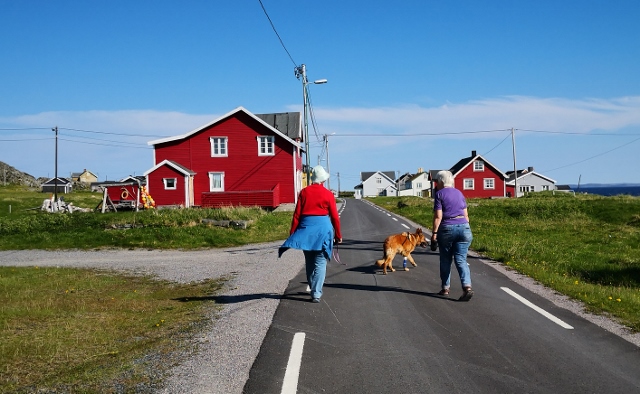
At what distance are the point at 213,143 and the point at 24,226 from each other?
2096 centimetres

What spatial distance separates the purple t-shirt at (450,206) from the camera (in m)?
8.16

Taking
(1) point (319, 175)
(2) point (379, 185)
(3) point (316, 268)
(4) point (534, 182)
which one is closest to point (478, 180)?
(4) point (534, 182)

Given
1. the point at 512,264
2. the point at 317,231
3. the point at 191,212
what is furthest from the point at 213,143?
the point at 317,231

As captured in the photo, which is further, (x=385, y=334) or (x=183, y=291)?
(x=183, y=291)

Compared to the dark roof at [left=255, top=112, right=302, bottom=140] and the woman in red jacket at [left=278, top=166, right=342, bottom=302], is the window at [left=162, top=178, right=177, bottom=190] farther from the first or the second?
the woman in red jacket at [left=278, top=166, right=342, bottom=302]

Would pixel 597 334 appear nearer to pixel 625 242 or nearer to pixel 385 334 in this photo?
pixel 385 334

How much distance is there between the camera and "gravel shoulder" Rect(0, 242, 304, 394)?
4.93 metres

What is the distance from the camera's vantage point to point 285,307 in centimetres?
775

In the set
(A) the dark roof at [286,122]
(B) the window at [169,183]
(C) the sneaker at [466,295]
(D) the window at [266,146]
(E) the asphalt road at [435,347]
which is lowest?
(E) the asphalt road at [435,347]

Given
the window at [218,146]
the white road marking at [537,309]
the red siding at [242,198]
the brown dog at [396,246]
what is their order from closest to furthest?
the white road marking at [537,309] < the brown dog at [396,246] < the red siding at [242,198] < the window at [218,146]

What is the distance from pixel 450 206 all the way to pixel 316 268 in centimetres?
227

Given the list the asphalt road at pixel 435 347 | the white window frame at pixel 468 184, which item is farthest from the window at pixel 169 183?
the white window frame at pixel 468 184

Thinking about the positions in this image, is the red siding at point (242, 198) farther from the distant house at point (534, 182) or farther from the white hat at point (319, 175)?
the distant house at point (534, 182)

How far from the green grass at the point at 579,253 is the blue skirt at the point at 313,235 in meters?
3.88
